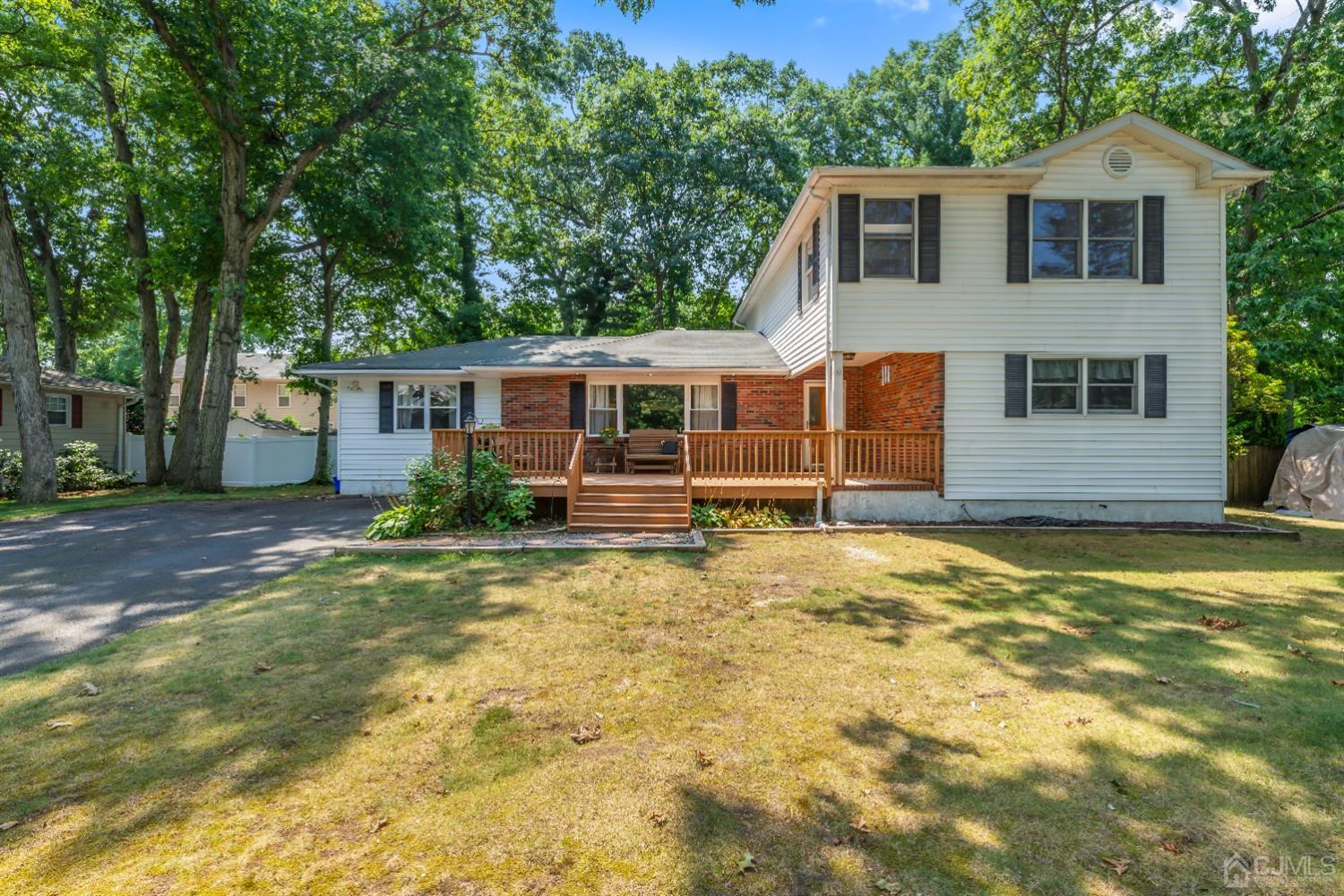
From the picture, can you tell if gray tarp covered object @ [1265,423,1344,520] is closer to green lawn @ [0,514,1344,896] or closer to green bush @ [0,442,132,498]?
green lawn @ [0,514,1344,896]

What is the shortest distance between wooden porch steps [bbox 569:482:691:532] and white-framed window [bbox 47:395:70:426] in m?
19.9

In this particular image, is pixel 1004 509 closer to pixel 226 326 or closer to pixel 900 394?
pixel 900 394

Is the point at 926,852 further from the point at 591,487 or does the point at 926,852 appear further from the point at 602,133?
the point at 602,133

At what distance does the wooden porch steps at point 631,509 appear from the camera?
9688mm

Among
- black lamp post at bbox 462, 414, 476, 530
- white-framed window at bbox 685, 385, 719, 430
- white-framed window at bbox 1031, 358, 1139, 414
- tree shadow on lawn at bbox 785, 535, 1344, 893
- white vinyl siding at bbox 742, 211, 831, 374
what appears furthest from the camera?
white-framed window at bbox 685, 385, 719, 430

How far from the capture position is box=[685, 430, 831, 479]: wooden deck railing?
35.2 feet

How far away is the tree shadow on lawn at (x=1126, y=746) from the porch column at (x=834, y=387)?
5048mm

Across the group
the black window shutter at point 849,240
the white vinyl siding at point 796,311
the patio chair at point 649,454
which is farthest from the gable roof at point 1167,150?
the patio chair at point 649,454

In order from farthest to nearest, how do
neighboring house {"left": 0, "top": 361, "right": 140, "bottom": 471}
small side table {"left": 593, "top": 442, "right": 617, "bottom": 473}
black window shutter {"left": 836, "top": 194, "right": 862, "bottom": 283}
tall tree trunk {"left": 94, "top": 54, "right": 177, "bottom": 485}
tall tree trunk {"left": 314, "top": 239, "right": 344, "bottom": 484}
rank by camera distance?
tall tree trunk {"left": 314, "top": 239, "right": 344, "bottom": 484}, neighboring house {"left": 0, "top": 361, "right": 140, "bottom": 471}, tall tree trunk {"left": 94, "top": 54, "right": 177, "bottom": 485}, small side table {"left": 593, "top": 442, "right": 617, "bottom": 473}, black window shutter {"left": 836, "top": 194, "right": 862, "bottom": 283}

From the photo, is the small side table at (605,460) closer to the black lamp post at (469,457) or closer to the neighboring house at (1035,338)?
the neighboring house at (1035,338)

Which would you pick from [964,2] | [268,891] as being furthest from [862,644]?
[964,2]

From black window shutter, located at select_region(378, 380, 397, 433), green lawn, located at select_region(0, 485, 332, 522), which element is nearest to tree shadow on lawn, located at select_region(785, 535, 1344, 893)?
black window shutter, located at select_region(378, 380, 397, 433)

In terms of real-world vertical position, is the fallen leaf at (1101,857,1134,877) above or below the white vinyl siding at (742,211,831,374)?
below

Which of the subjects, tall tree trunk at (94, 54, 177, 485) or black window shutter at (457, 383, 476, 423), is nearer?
black window shutter at (457, 383, 476, 423)
